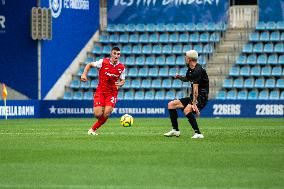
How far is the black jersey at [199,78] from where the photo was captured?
2078 centimetres

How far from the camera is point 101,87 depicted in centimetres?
2364

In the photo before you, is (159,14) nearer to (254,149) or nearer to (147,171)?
(254,149)

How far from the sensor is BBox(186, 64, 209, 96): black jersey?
20781mm

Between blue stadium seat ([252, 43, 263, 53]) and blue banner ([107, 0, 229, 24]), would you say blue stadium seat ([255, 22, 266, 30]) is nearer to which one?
blue stadium seat ([252, 43, 263, 53])

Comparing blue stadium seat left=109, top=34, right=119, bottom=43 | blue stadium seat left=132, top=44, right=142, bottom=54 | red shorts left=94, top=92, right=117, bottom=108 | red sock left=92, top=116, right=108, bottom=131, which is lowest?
red sock left=92, top=116, right=108, bottom=131

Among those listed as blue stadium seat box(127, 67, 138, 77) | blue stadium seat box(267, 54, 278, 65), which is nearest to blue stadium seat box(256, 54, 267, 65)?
blue stadium seat box(267, 54, 278, 65)

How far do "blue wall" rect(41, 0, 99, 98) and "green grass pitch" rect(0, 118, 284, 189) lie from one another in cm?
2409

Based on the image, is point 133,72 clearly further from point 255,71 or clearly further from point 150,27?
point 255,71

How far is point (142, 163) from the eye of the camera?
14.1 meters

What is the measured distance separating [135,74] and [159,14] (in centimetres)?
441

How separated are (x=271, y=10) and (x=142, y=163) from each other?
1320 inches

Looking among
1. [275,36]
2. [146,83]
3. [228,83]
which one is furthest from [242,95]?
[146,83]

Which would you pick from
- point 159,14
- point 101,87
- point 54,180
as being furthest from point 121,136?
point 159,14

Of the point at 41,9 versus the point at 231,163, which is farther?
the point at 41,9
